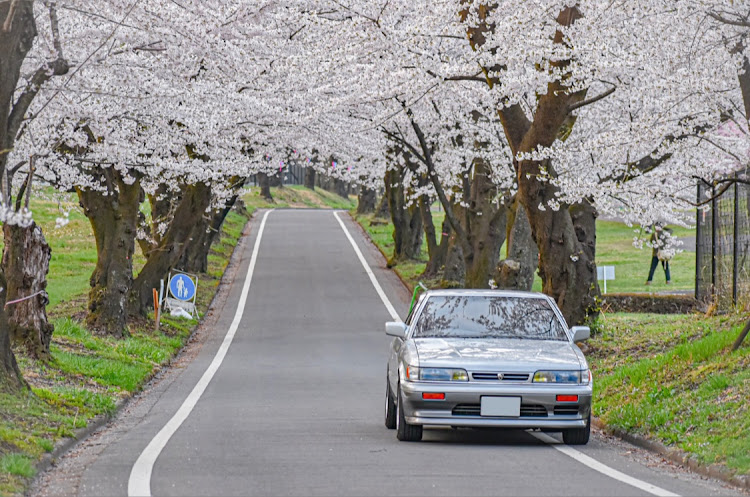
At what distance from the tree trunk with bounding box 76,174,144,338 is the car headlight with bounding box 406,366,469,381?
1295 cm

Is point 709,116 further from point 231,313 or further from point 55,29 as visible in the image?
point 231,313

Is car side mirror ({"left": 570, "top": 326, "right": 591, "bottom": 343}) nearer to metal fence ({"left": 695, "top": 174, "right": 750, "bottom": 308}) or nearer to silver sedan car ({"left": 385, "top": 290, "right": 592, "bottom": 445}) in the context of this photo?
silver sedan car ({"left": 385, "top": 290, "right": 592, "bottom": 445})

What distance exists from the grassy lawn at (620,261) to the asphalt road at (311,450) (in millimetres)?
16453

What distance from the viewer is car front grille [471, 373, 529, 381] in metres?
9.59

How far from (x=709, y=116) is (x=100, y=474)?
43.2 feet

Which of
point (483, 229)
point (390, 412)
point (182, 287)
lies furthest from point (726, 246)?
point (182, 287)

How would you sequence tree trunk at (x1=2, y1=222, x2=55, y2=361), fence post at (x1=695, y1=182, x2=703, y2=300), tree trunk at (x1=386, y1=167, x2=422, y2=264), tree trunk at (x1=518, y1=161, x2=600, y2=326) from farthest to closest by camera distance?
Answer: tree trunk at (x1=386, y1=167, x2=422, y2=264), fence post at (x1=695, y1=182, x2=703, y2=300), tree trunk at (x1=518, y1=161, x2=600, y2=326), tree trunk at (x1=2, y1=222, x2=55, y2=361)

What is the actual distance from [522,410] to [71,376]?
7.84 meters

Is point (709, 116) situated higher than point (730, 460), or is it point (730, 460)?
point (709, 116)

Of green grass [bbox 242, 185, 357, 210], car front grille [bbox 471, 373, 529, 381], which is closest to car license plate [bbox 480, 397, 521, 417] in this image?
car front grille [bbox 471, 373, 529, 381]

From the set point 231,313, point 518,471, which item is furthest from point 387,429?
point 231,313

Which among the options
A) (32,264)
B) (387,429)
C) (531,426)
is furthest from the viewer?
(32,264)

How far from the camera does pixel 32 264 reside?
50.6ft

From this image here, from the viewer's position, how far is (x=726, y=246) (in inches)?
718
